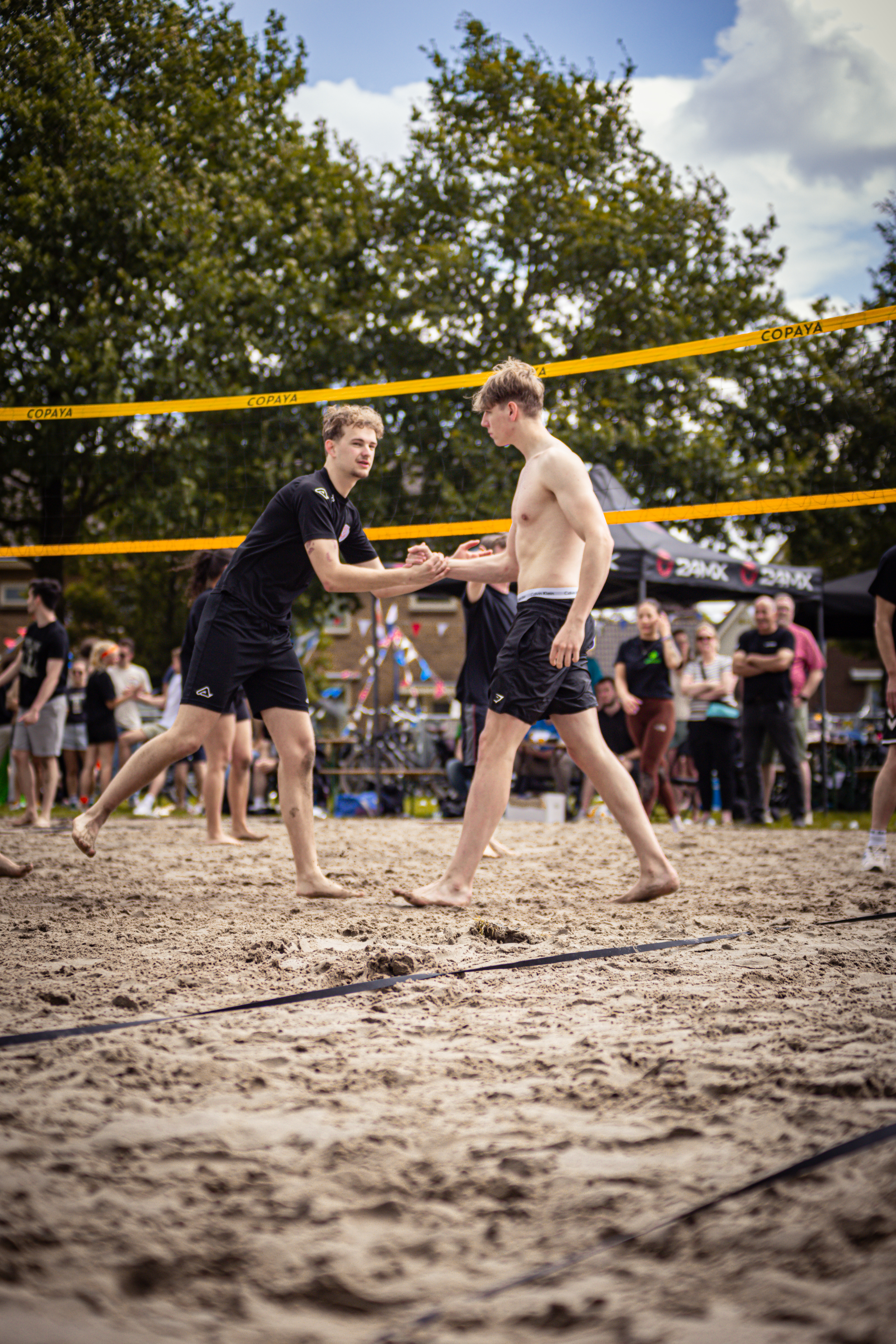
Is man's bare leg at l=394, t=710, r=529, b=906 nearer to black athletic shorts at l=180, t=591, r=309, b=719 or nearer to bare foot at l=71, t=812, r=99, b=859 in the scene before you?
black athletic shorts at l=180, t=591, r=309, b=719

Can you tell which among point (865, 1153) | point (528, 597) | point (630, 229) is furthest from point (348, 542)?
point (630, 229)

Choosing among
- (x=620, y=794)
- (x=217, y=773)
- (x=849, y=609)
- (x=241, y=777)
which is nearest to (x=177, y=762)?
(x=241, y=777)

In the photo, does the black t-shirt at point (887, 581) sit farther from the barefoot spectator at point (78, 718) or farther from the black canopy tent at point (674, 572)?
the barefoot spectator at point (78, 718)

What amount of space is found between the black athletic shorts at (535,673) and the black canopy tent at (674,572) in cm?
646

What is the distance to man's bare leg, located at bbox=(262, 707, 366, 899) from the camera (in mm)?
4621

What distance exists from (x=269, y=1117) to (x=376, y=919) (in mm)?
2095

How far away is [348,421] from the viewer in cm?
456

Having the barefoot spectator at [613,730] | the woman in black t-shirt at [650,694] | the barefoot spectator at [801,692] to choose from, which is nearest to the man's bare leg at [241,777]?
the woman in black t-shirt at [650,694]

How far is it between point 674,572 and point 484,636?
5.15m

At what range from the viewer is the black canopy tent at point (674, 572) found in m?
11.2

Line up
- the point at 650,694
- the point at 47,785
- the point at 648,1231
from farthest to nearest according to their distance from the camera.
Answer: the point at 47,785 < the point at 650,694 < the point at 648,1231

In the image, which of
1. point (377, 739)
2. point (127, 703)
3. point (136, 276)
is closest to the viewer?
point (127, 703)

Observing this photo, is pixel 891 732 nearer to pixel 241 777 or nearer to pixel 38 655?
pixel 241 777

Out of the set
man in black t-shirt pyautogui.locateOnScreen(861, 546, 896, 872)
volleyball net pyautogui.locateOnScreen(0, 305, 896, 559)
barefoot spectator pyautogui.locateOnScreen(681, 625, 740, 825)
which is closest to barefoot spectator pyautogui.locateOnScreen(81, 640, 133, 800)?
volleyball net pyautogui.locateOnScreen(0, 305, 896, 559)
